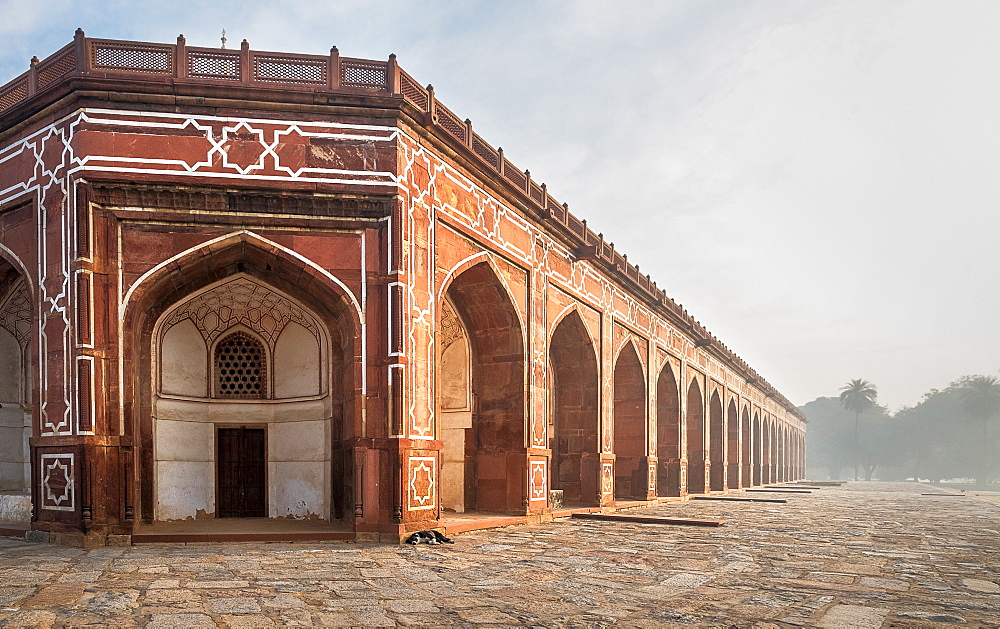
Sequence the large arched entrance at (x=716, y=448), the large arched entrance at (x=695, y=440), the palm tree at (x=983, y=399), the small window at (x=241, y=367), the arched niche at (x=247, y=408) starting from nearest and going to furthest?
the arched niche at (x=247, y=408) → the small window at (x=241, y=367) → the large arched entrance at (x=695, y=440) → the large arched entrance at (x=716, y=448) → the palm tree at (x=983, y=399)

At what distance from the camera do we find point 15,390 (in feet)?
41.9

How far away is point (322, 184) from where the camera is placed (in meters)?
10.5

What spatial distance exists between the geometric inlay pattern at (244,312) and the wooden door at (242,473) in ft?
5.07

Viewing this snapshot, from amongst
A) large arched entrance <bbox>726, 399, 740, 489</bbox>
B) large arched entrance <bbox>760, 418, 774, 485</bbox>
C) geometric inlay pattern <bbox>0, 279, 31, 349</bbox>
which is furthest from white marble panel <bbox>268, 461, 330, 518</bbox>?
large arched entrance <bbox>760, 418, 774, 485</bbox>

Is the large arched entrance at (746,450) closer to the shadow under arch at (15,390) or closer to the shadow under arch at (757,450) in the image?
the shadow under arch at (757,450)

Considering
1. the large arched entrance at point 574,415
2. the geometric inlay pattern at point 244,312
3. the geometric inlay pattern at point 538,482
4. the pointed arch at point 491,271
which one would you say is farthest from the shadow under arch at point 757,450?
the geometric inlay pattern at point 244,312

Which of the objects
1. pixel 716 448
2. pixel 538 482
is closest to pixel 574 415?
pixel 538 482

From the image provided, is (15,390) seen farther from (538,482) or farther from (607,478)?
(607,478)

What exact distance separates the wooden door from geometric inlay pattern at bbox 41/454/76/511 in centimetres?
320

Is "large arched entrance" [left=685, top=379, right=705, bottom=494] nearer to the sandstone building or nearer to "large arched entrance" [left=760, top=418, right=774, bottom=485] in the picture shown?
the sandstone building

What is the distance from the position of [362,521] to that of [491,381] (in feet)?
16.4

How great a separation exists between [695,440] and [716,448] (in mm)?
2994

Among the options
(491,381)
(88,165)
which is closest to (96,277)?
(88,165)

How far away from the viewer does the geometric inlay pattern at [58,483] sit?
379 inches
